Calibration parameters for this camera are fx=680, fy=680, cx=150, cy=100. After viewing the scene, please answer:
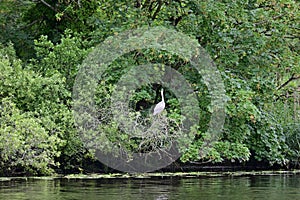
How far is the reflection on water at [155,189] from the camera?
12938mm

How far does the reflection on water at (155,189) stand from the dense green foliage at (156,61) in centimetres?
193

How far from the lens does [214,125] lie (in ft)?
69.1

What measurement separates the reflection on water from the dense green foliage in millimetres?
1934

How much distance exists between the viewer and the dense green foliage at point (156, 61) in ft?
61.6

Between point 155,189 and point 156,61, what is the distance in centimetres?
684

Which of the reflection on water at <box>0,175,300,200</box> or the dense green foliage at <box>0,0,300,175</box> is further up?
the dense green foliage at <box>0,0,300,175</box>

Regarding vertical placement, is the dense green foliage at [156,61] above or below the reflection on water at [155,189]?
above

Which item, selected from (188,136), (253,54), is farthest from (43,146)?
(253,54)

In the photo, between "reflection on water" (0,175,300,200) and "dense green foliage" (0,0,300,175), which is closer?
"reflection on water" (0,175,300,200)

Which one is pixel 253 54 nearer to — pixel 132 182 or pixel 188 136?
pixel 188 136

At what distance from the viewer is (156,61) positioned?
20672 mm

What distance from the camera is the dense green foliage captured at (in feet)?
61.6

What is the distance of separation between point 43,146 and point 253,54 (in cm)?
787

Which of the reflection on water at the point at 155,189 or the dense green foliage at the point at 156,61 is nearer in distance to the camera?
the reflection on water at the point at 155,189
